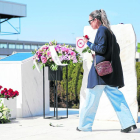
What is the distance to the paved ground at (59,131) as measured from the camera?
17.4ft

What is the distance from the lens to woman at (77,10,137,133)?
17.8 feet

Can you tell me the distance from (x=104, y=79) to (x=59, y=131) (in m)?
1.22

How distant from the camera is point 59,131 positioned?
5.88 meters

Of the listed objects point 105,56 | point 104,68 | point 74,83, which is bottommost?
point 74,83

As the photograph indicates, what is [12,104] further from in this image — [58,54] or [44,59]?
[58,54]

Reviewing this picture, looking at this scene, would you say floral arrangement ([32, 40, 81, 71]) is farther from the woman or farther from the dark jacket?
the dark jacket

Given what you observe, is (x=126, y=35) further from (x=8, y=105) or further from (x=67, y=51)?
(x=8, y=105)

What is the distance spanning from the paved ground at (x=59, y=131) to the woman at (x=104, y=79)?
0.78 ft

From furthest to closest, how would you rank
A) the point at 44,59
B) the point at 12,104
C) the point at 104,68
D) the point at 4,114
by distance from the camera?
Result: the point at 12,104 → the point at 44,59 → the point at 4,114 → the point at 104,68

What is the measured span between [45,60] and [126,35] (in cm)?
176

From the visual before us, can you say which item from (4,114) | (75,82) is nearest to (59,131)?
(4,114)

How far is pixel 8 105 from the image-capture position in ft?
25.0

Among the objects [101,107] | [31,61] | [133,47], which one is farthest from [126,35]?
[31,61]

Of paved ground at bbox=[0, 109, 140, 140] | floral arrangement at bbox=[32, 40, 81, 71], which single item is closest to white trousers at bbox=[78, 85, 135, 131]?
paved ground at bbox=[0, 109, 140, 140]
